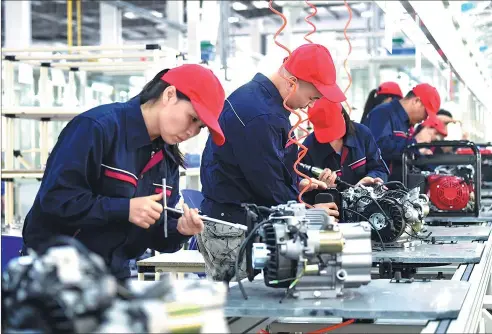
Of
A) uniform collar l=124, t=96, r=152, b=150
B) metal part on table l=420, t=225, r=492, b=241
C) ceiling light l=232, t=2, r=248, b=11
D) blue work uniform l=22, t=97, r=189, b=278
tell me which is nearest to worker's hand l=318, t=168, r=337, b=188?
metal part on table l=420, t=225, r=492, b=241

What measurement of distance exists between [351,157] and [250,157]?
1681mm

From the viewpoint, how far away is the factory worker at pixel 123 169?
2410 millimetres

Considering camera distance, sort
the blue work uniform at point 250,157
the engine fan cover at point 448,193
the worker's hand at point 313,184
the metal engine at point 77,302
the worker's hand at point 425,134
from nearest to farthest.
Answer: the metal engine at point 77,302
the blue work uniform at point 250,157
the worker's hand at point 313,184
the engine fan cover at point 448,193
the worker's hand at point 425,134

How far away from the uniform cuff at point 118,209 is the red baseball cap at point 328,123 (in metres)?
2.06

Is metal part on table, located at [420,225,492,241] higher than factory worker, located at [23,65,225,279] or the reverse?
the reverse

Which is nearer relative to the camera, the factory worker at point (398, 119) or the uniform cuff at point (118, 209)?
the uniform cuff at point (118, 209)

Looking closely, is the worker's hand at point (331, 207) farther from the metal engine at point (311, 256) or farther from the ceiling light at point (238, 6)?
the ceiling light at point (238, 6)

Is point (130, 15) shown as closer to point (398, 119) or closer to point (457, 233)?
point (398, 119)

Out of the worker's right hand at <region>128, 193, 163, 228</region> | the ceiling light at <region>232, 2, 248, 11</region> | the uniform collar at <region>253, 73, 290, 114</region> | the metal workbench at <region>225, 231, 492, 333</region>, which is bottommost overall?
the metal workbench at <region>225, 231, 492, 333</region>

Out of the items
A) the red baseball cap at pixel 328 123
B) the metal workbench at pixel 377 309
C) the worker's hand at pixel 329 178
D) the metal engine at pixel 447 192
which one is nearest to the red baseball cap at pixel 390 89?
the metal engine at pixel 447 192

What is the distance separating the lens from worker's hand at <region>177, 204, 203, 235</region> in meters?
2.52

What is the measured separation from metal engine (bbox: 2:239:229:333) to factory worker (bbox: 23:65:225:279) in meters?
0.93

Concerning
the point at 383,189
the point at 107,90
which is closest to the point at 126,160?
the point at 383,189

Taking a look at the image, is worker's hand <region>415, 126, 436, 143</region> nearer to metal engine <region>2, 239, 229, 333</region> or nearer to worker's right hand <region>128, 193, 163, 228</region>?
worker's right hand <region>128, 193, 163, 228</region>
